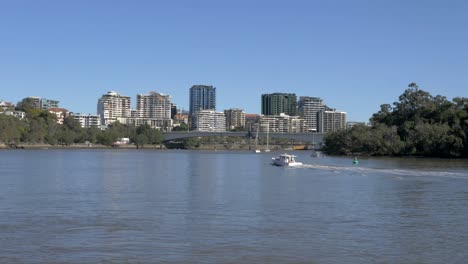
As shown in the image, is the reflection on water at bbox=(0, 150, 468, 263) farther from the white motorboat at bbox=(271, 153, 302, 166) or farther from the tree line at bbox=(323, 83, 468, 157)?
the tree line at bbox=(323, 83, 468, 157)

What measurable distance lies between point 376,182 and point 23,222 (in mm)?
32850

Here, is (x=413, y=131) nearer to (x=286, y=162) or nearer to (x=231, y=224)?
(x=286, y=162)

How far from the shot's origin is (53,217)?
1134 inches

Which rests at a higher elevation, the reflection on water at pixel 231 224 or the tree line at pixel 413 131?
the tree line at pixel 413 131

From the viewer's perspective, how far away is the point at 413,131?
121m

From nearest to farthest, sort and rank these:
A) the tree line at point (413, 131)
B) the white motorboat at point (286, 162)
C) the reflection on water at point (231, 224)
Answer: the reflection on water at point (231, 224), the white motorboat at point (286, 162), the tree line at point (413, 131)

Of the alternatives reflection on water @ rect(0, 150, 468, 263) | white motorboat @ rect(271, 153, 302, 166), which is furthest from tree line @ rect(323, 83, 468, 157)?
reflection on water @ rect(0, 150, 468, 263)

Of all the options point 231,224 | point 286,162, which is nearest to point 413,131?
point 286,162

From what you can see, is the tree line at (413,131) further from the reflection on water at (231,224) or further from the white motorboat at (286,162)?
the reflection on water at (231,224)

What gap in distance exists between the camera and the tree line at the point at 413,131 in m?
114

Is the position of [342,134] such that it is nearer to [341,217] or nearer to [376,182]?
[376,182]

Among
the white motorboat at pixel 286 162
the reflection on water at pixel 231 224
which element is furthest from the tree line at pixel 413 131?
the reflection on water at pixel 231 224

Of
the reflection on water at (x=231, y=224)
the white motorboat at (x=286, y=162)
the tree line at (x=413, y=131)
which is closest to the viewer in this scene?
the reflection on water at (x=231, y=224)

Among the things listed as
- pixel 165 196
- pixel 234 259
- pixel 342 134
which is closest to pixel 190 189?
pixel 165 196
